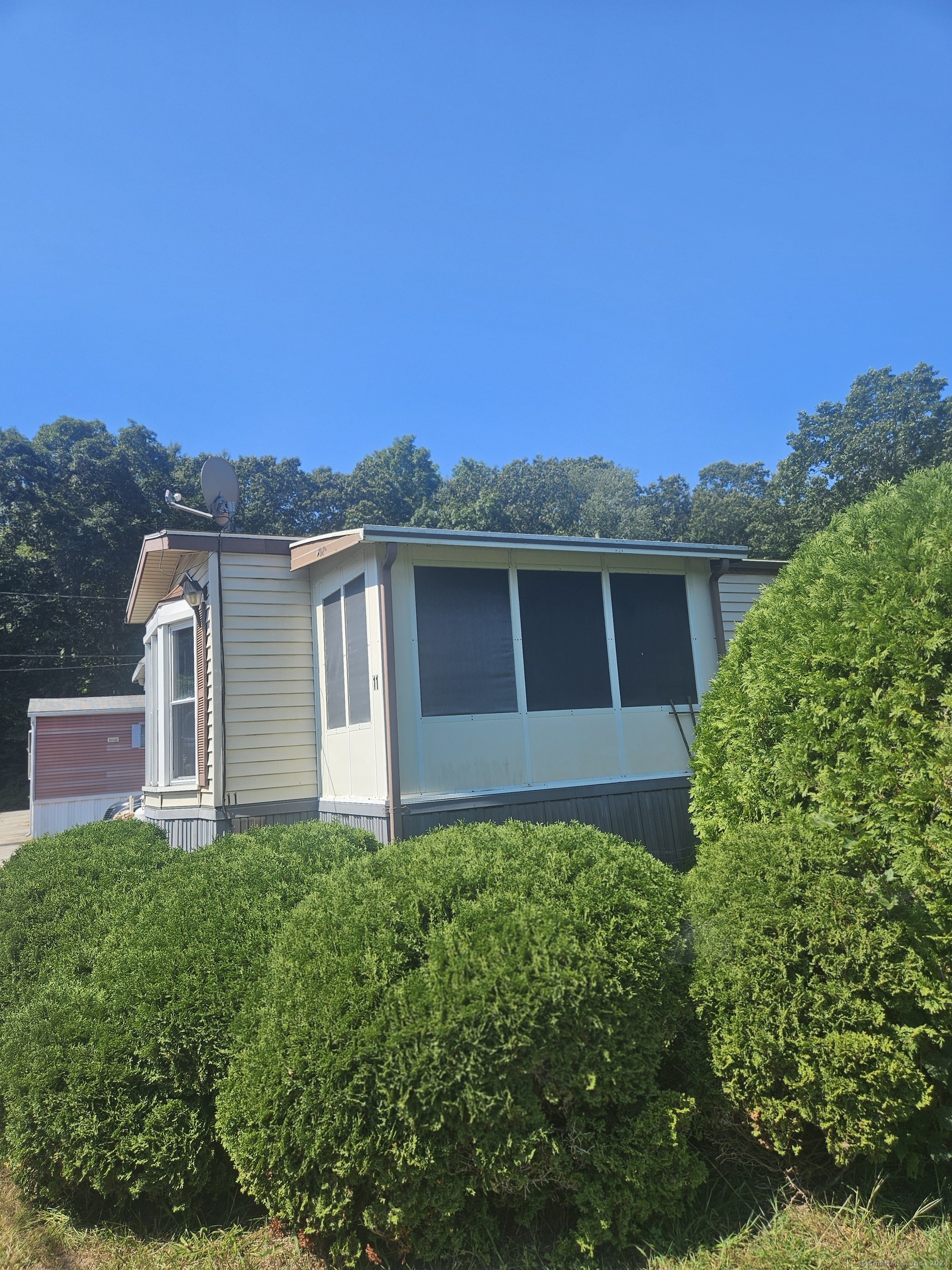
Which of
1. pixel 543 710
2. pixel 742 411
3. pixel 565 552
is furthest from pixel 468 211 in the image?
pixel 742 411

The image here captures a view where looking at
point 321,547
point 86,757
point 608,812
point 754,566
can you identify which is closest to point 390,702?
point 321,547

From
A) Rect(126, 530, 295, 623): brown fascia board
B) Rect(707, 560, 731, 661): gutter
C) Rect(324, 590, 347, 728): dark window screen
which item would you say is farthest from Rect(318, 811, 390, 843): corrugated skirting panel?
Rect(707, 560, 731, 661): gutter

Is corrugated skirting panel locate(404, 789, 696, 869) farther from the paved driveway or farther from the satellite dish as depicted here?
the paved driveway

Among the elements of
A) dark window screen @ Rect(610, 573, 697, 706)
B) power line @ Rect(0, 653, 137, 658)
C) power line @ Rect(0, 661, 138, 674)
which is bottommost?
dark window screen @ Rect(610, 573, 697, 706)

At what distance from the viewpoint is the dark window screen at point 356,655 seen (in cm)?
649

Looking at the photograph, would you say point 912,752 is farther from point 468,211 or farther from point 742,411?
point 742,411

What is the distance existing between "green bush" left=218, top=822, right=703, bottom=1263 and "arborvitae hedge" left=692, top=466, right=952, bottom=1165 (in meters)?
0.30

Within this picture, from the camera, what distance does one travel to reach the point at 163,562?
8258mm

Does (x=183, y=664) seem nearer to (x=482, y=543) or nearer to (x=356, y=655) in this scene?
(x=356, y=655)

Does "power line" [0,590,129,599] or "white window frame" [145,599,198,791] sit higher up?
"power line" [0,590,129,599]

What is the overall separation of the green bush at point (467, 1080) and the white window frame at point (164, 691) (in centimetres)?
541

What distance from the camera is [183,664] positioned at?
26.8 feet

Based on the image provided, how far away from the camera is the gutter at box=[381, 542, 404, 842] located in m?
5.91

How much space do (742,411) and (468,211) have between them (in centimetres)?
1814
